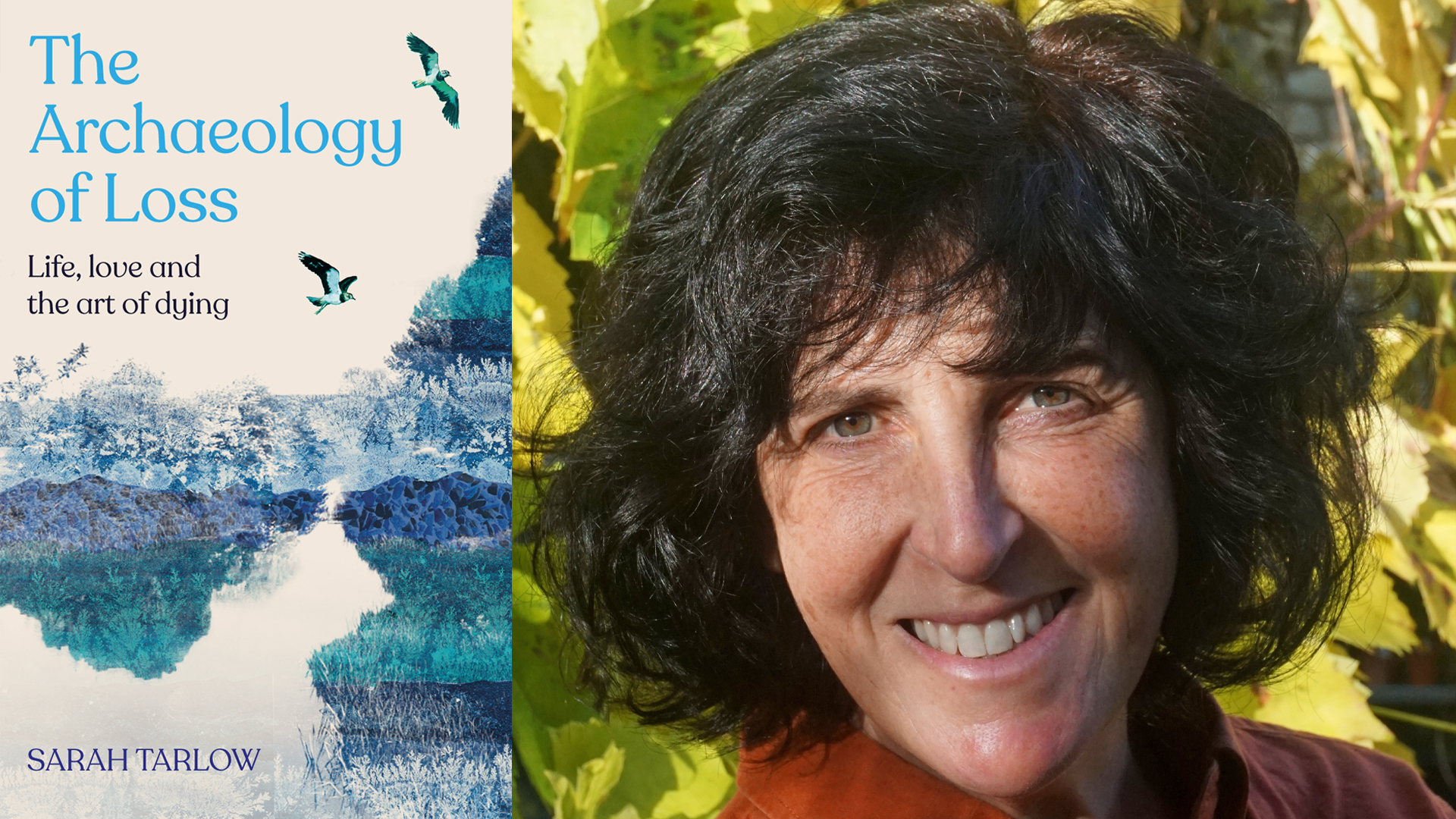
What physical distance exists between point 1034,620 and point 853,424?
21 cm

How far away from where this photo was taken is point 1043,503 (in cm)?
87

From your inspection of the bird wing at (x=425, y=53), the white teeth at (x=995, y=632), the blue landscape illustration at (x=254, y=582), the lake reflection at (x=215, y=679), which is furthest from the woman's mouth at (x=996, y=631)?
the bird wing at (x=425, y=53)

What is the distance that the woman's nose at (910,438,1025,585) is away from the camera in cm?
83

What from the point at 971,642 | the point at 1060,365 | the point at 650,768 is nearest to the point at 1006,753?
the point at 971,642

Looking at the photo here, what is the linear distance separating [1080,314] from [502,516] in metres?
0.70

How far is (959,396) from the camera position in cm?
86

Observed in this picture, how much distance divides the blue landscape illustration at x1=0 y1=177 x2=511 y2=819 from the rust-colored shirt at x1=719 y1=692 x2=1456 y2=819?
43 cm

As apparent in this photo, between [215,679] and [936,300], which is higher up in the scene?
[936,300]

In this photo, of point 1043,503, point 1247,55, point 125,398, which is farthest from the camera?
point 1247,55

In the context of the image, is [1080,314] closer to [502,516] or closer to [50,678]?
[502,516]

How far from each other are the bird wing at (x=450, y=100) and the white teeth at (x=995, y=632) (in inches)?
30.4

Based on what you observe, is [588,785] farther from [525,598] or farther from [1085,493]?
[1085,493]

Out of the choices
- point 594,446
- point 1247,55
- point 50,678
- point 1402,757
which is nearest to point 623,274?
point 594,446

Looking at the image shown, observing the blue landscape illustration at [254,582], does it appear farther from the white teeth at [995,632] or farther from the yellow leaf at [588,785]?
the white teeth at [995,632]
